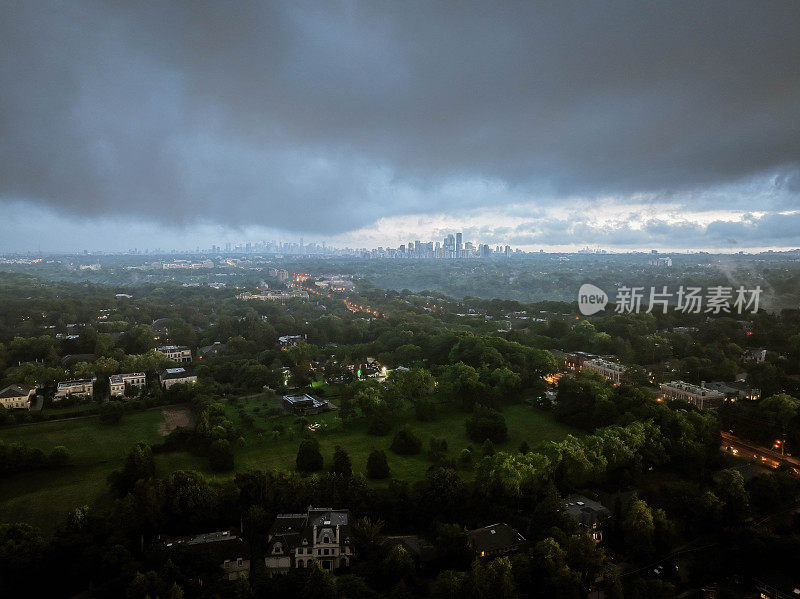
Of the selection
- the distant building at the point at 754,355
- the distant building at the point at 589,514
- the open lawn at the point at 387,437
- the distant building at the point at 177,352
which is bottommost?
the distant building at the point at 177,352

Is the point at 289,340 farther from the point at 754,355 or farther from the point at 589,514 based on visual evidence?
the point at 754,355

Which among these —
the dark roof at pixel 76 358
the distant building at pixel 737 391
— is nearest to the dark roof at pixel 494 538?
the distant building at pixel 737 391

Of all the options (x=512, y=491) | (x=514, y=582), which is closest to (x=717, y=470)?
(x=512, y=491)

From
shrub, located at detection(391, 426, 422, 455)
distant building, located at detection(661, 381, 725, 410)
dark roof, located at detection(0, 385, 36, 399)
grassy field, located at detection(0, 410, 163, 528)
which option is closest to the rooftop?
distant building, located at detection(661, 381, 725, 410)

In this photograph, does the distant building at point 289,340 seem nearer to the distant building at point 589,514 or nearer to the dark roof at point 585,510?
the dark roof at point 585,510

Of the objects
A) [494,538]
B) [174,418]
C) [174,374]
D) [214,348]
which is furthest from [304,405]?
[214,348]

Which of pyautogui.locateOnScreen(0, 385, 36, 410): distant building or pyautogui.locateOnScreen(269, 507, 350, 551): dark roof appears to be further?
pyautogui.locateOnScreen(0, 385, 36, 410): distant building

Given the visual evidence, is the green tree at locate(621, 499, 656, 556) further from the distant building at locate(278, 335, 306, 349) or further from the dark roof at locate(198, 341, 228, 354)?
the dark roof at locate(198, 341, 228, 354)
